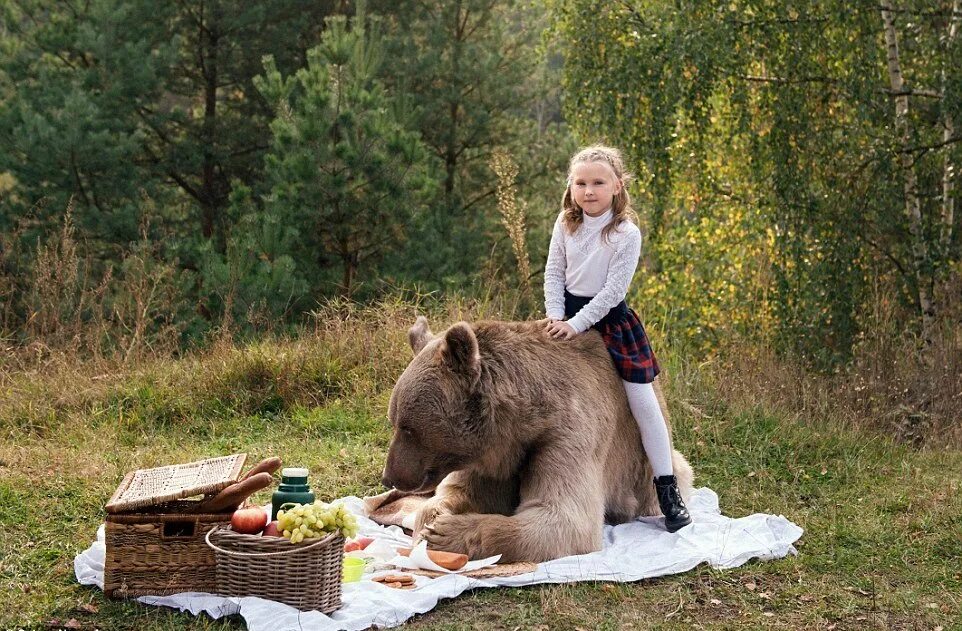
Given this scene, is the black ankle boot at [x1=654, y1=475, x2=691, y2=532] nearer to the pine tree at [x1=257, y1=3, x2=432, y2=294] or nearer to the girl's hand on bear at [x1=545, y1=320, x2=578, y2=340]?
the girl's hand on bear at [x1=545, y1=320, x2=578, y2=340]

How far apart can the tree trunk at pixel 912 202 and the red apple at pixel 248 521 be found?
631 cm

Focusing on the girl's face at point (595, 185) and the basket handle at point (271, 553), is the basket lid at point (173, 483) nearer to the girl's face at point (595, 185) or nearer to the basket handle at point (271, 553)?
the basket handle at point (271, 553)

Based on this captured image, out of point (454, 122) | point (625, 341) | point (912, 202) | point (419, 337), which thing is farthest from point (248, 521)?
point (454, 122)

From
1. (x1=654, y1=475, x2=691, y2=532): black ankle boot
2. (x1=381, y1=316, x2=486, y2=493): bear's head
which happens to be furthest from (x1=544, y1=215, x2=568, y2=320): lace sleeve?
(x1=654, y1=475, x2=691, y2=532): black ankle boot

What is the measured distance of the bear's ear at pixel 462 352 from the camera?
4.68 m

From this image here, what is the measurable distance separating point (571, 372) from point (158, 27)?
12669mm

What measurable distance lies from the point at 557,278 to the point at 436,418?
1.16 m

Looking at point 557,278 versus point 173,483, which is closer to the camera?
point 173,483

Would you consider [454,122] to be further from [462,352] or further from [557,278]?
[462,352]

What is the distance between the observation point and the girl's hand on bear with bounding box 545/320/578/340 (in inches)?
205

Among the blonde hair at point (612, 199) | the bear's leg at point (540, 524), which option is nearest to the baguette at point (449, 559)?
the bear's leg at point (540, 524)

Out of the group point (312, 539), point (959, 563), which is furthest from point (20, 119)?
point (959, 563)

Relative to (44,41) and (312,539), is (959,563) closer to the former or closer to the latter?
(312,539)

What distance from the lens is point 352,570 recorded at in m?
4.54
